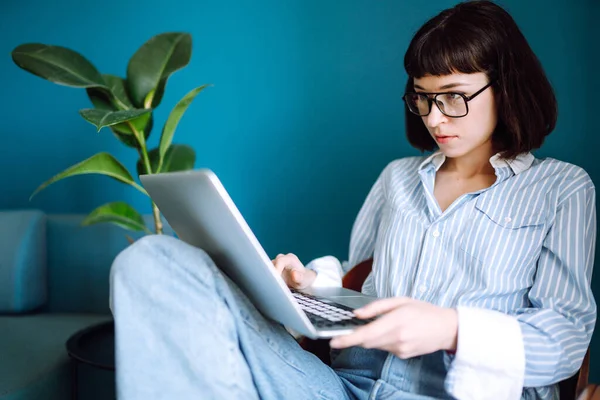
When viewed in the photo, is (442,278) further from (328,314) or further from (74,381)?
(74,381)

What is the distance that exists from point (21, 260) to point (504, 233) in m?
1.66

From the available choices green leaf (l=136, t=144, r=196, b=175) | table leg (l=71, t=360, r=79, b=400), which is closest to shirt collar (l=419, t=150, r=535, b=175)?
→ green leaf (l=136, t=144, r=196, b=175)

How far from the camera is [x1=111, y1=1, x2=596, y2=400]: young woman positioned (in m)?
0.85

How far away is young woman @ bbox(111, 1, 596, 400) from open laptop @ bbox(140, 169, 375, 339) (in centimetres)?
4

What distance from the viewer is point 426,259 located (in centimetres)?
Result: 121

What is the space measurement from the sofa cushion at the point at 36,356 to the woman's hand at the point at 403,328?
3.40 ft

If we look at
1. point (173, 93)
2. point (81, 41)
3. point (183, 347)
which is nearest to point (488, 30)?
point (183, 347)

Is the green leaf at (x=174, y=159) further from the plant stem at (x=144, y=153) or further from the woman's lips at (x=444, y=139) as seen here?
the woman's lips at (x=444, y=139)

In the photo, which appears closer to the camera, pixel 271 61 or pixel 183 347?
pixel 183 347

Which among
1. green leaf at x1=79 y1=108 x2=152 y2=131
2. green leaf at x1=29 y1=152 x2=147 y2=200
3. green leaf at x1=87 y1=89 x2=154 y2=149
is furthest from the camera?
green leaf at x1=87 y1=89 x2=154 y2=149

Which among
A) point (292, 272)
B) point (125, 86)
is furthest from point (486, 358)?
point (125, 86)

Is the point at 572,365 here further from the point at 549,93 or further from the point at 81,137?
the point at 81,137

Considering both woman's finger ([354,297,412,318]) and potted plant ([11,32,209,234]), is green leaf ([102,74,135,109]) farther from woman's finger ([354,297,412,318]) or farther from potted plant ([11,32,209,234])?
woman's finger ([354,297,412,318])

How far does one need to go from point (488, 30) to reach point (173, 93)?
4.44 ft
